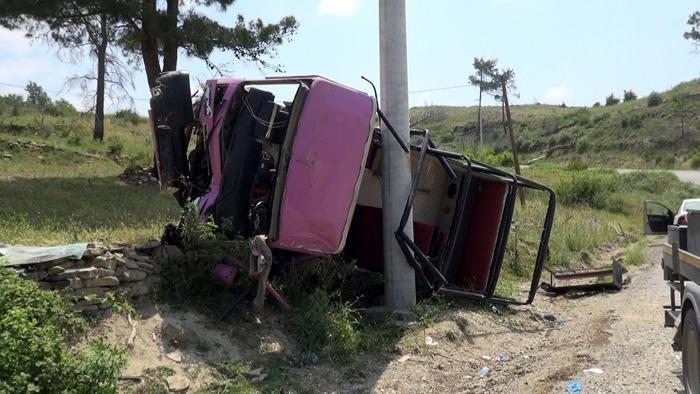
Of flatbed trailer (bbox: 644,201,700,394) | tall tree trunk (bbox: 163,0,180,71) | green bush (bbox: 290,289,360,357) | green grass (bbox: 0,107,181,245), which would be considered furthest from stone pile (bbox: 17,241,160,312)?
tall tree trunk (bbox: 163,0,180,71)

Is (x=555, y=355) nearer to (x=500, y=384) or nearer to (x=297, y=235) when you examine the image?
(x=500, y=384)

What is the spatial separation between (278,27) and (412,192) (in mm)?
11244

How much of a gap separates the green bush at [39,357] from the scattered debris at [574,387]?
3268mm

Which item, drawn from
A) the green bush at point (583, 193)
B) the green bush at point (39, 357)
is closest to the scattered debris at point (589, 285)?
the green bush at point (39, 357)

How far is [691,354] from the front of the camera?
4.09 meters

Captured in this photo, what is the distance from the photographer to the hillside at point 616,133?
175ft

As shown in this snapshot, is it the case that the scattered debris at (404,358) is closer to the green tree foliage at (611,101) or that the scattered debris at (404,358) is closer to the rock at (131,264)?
the rock at (131,264)

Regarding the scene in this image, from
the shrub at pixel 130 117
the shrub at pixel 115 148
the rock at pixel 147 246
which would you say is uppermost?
the shrub at pixel 130 117

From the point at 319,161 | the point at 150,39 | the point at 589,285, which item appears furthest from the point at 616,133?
the point at 319,161

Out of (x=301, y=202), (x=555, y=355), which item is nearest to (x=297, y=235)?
(x=301, y=202)

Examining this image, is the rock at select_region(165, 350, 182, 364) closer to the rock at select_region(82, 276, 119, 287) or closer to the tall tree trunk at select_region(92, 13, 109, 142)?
the rock at select_region(82, 276, 119, 287)

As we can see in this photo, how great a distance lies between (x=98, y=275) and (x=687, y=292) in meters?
4.30

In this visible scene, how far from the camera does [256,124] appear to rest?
590cm

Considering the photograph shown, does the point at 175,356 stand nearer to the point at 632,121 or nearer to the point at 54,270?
the point at 54,270
